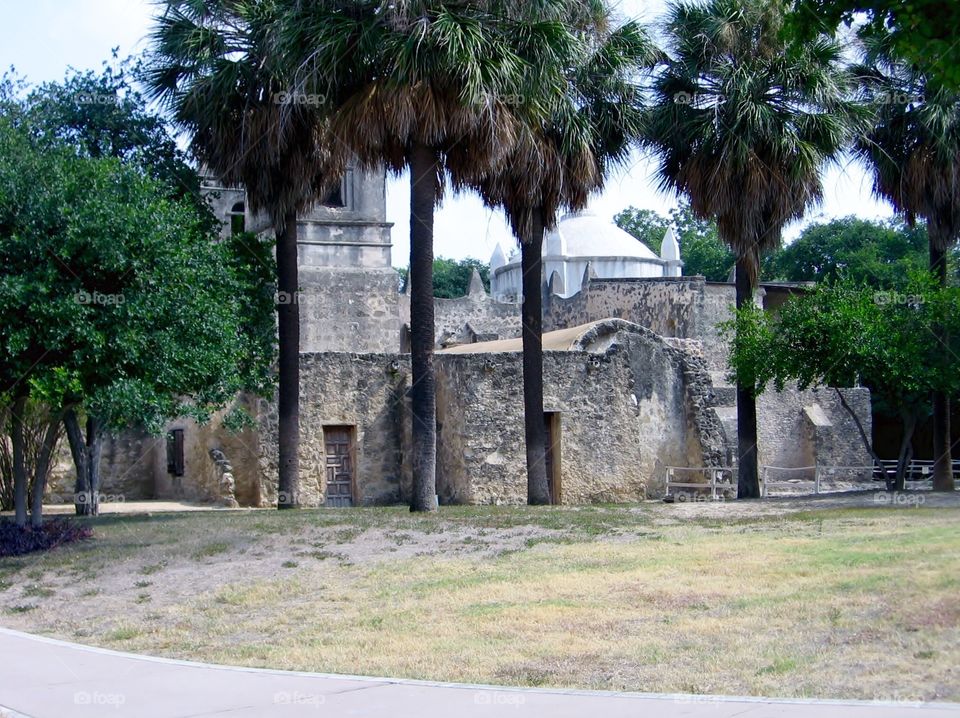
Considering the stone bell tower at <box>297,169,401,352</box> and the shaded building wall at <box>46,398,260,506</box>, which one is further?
the stone bell tower at <box>297,169,401,352</box>

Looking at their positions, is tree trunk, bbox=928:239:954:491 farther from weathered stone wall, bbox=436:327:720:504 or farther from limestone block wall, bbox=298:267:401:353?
limestone block wall, bbox=298:267:401:353

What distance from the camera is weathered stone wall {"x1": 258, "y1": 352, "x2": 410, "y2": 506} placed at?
2391 centimetres

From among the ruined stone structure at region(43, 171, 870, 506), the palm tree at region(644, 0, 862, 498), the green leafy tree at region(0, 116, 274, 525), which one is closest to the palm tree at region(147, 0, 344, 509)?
the ruined stone structure at region(43, 171, 870, 506)

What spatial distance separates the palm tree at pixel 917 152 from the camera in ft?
69.7

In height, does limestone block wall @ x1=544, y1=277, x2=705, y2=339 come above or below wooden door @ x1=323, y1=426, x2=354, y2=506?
above

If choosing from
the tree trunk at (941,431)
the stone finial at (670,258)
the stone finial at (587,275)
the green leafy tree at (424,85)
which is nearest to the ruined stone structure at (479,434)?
the green leafy tree at (424,85)

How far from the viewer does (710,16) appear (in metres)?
21.0

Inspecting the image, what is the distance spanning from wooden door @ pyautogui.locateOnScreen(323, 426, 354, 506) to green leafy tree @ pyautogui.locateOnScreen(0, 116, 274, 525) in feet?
26.5

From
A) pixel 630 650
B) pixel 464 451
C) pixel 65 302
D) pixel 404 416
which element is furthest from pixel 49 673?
pixel 404 416

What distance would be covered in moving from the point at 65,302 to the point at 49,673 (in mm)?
6918

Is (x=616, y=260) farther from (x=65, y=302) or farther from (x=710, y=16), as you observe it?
(x=65, y=302)

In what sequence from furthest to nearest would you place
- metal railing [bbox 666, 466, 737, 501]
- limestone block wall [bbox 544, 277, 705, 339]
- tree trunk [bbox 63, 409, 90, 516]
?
limestone block wall [bbox 544, 277, 705, 339] → metal railing [bbox 666, 466, 737, 501] → tree trunk [bbox 63, 409, 90, 516]

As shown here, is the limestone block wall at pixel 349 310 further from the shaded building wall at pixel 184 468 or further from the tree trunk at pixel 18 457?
the tree trunk at pixel 18 457

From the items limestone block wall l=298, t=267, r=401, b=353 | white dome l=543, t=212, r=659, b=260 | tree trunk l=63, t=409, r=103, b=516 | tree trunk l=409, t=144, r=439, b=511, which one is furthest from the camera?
white dome l=543, t=212, r=659, b=260
